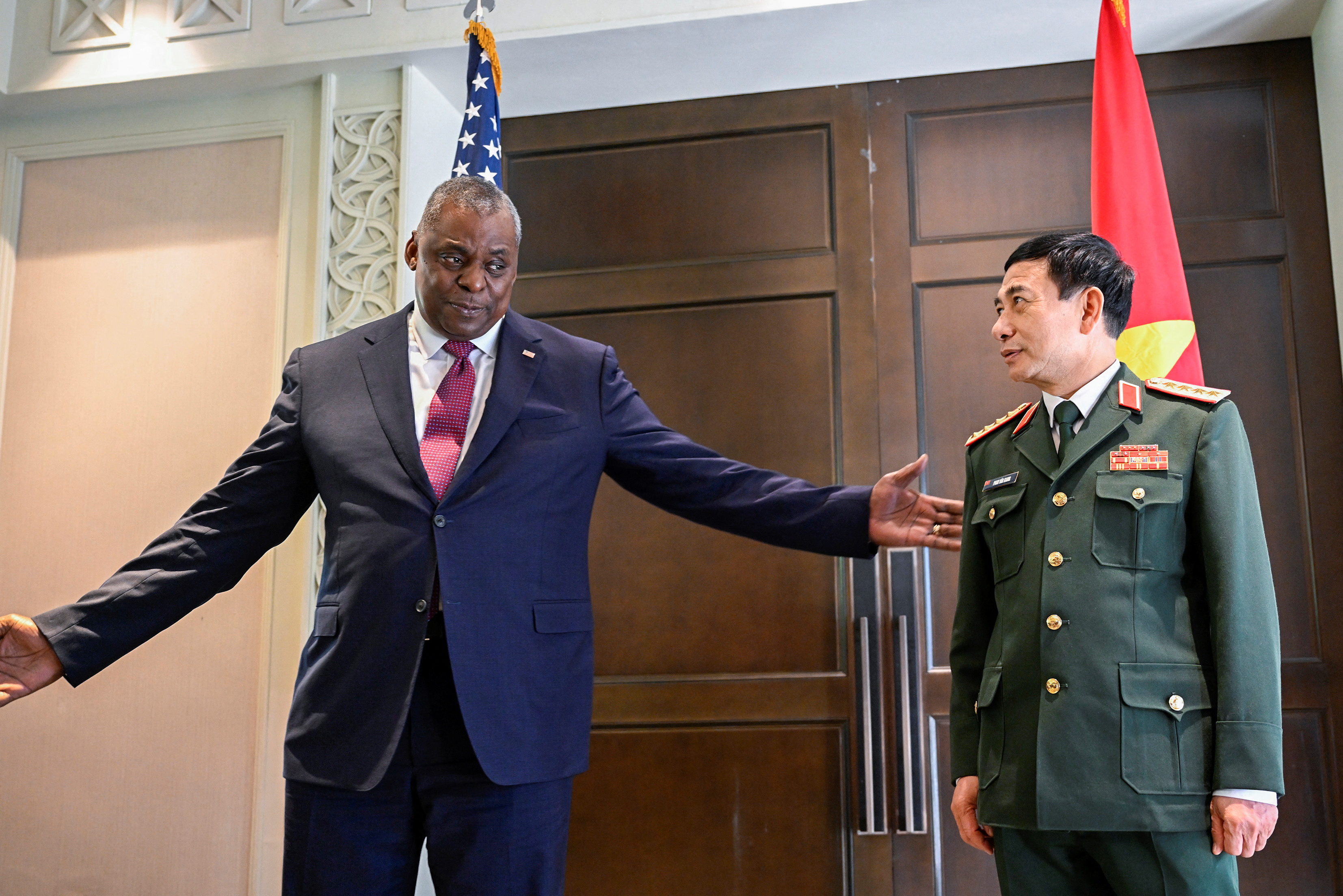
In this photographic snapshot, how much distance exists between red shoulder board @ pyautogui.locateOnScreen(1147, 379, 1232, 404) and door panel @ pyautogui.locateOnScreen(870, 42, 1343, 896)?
3.97 feet

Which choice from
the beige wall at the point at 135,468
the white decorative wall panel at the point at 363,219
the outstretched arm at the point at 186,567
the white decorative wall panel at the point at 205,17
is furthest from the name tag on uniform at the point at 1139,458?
the white decorative wall panel at the point at 205,17

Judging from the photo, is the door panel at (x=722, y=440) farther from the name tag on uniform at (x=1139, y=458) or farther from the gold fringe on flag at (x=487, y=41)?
the name tag on uniform at (x=1139, y=458)

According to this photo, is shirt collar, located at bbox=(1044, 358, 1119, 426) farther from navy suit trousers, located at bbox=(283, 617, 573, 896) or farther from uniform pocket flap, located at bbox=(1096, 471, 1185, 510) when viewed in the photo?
navy suit trousers, located at bbox=(283, 617, 573, 896)

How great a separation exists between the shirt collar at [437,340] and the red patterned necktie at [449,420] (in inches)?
0.6

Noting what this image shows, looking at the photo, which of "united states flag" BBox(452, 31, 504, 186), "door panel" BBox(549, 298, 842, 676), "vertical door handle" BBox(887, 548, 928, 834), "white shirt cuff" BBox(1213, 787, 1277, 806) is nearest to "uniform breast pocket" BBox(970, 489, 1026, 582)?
"white shirt cuff" BBox(1213, 787, 1277, 806)

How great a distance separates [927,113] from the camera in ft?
11.3

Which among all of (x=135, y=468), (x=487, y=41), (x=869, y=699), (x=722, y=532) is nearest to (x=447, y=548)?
(x=722, y=532)

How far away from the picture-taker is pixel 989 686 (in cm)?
200

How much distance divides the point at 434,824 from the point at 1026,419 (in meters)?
1.26

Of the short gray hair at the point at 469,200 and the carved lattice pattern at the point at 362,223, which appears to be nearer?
the short gray hair at the point at 469,200

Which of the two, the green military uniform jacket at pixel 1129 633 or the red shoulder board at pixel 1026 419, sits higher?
the red shoulder board at pixel 1026 419

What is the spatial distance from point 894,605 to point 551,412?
5.09 feet

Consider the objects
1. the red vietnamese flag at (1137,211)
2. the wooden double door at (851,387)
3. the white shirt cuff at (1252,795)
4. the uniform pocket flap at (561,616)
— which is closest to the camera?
the white shirt cuff at (1252,795)

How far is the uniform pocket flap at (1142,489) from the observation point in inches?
74.4
